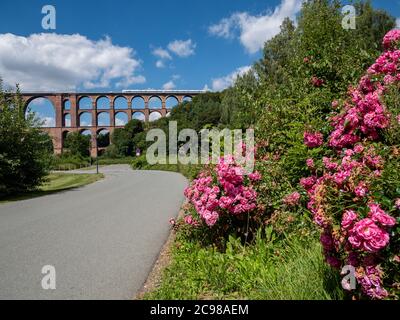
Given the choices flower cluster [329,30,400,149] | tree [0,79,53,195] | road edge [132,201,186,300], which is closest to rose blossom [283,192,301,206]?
flower cluster [329,30,400,149]

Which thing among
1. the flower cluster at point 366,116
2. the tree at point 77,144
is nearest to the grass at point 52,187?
the flower cluster at point 366,116

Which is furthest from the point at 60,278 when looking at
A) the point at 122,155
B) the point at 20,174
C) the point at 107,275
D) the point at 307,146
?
the point at 122,155

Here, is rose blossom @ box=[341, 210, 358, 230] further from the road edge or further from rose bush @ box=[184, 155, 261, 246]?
rose bush @ box=[184, 155, 261, 246]

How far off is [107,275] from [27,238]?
9.61 feet

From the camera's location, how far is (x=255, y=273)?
3.65m

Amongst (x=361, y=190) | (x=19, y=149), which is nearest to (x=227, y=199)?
(x=361, y=190)

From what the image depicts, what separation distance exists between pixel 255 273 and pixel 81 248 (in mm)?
3016

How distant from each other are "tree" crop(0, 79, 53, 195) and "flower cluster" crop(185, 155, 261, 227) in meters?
11.4

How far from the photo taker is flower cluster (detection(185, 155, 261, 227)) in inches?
175

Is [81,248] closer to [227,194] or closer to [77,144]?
[227,194]

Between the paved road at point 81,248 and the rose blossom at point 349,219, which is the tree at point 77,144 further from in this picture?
the rose blossom at point 349,219

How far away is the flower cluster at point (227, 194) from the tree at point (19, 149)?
1140 centimetres
